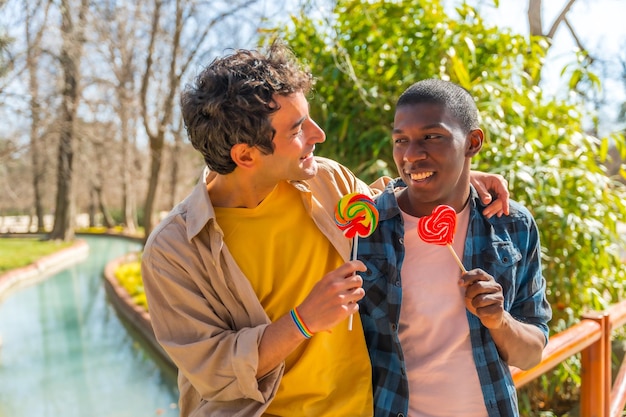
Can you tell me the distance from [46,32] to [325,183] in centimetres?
1000

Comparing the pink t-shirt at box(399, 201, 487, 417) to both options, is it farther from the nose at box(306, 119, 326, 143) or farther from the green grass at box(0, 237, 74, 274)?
the green grass at box(0, 237, 74, 274)

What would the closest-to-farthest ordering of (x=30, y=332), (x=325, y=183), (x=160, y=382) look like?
(x=325, y=183), (x=160, y=382), (x=30, y=332)

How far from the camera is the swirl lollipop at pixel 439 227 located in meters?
1.30

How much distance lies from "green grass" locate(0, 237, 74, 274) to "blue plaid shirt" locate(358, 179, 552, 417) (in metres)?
14.1

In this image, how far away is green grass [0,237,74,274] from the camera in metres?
14.6

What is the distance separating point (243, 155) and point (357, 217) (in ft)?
1.04

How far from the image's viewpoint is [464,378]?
55.7 inches

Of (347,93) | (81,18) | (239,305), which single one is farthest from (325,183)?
(81,18)

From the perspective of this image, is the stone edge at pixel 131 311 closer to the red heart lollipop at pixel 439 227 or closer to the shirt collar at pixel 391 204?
the shirt collar at pixel 391 204

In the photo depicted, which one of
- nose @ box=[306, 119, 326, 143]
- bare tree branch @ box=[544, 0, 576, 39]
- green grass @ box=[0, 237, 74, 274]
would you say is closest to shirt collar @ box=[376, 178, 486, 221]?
nose @ box=[306, 119, 326, 143]

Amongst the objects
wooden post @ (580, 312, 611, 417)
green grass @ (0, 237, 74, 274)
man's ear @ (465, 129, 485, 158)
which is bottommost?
green grass @ (0, 237, 74, 274)

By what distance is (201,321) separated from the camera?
134 centimetres

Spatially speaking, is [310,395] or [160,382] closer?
[310,395]

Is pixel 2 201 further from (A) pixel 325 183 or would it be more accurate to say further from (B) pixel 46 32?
(A) pixel 325 183
